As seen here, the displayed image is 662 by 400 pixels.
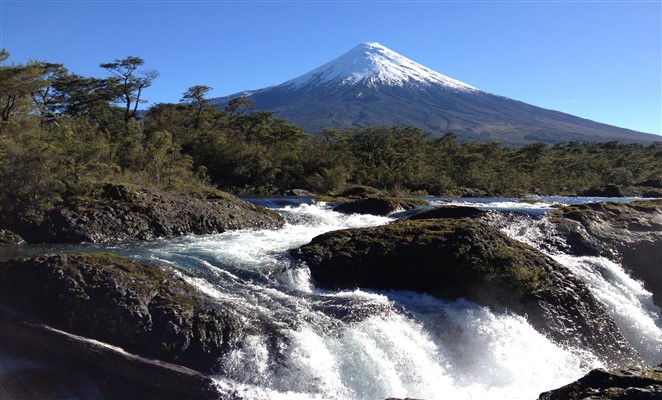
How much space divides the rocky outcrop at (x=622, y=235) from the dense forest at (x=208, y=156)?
13.3 metres

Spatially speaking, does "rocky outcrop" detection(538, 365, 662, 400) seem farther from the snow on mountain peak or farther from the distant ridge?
the snow on mountain peak

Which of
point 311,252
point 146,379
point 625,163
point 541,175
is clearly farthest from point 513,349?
point 625,163

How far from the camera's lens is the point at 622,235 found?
494 inches

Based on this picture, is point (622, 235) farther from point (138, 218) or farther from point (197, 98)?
point (197, 98)

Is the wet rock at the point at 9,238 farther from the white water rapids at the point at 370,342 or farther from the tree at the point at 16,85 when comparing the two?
the tree at the point at 16,85

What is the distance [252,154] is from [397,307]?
31172 millimetres

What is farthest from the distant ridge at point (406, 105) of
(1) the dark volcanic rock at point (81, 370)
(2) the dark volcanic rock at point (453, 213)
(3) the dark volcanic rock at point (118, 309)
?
(1) the dark volcanic rock at point (81, 370)

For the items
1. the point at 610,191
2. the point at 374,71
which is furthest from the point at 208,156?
the point at 374,71

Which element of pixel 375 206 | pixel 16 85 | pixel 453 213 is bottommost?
pixel 375 206

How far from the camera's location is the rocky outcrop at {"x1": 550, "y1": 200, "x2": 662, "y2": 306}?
11652 millimetres

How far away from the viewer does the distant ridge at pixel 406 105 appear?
4812 inches

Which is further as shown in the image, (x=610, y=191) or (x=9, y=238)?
(x=610, y=191)

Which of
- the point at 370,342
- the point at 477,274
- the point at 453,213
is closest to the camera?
the point at 370,342

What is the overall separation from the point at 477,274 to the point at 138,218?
9.55 meters
